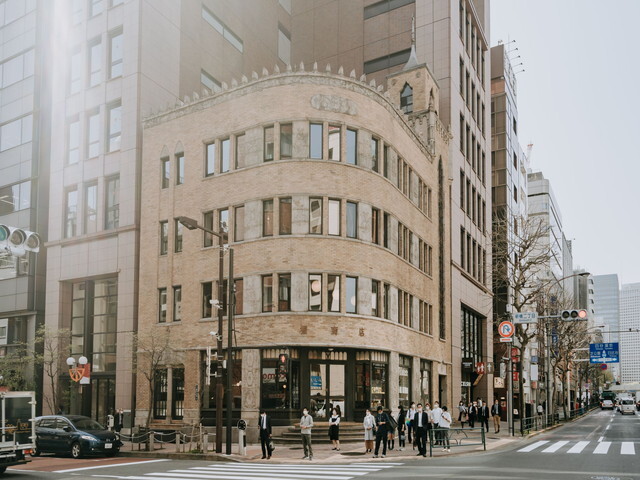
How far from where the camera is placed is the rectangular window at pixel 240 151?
3594 cm

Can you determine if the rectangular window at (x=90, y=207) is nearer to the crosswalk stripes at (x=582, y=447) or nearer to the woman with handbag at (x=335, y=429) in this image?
Result: the woman with handbag at (x=335, y=429)

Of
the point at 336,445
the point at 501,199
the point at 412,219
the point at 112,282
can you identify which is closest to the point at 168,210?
the point at 112,282

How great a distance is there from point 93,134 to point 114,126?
2011mm

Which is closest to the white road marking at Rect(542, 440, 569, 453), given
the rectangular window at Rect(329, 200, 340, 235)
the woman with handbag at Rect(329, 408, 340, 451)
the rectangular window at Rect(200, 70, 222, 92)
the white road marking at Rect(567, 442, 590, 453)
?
the white road marking at Rect(567, 442, 590, 453)

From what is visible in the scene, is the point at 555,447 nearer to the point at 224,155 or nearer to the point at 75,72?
the point at 224,155

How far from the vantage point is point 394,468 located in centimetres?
2208

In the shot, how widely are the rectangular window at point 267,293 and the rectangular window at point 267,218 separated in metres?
2.17

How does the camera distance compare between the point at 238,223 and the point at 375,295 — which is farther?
the point at 375,295

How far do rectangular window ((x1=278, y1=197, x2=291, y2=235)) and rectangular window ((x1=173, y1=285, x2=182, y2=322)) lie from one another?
756 centimetres

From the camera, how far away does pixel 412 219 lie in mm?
42469

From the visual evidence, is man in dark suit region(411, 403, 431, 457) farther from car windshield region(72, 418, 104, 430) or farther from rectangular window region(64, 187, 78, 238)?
rectangular window region(64, 187, 78, 238)

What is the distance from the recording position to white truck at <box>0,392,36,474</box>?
20609 mm

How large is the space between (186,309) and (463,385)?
26.1m

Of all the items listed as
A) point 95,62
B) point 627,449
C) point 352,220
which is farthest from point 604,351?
point 95,62
